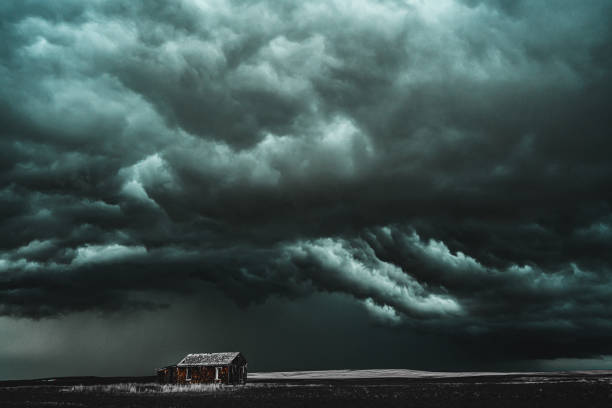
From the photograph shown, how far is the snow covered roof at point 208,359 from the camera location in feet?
223

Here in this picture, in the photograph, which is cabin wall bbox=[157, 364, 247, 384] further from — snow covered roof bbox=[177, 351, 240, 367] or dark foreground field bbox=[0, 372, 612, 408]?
dark foreground field bbox=[0, 372, 612, 408]

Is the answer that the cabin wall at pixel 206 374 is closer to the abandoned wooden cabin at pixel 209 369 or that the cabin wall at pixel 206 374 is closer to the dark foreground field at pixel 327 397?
the abandoned wooden cabin at pixel 209 369

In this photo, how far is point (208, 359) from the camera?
6925 centimetres

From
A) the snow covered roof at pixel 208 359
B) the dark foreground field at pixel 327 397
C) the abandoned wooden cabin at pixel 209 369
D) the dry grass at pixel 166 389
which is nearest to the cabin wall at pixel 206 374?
the abandoned wooden cabin at pixel 209 369

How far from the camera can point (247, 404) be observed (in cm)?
3516

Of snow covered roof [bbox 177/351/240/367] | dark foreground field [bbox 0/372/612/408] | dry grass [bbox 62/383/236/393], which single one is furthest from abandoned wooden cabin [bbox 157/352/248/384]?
dark foreground field [bbox 0/372/612/408]

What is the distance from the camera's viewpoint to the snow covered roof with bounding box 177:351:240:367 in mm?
67912

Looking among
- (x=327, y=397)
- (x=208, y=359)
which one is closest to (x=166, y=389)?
(x=208, y=359)

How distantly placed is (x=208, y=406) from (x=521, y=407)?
2068 centimetres

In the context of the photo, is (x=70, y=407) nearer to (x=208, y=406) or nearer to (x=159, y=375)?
(x=208, y=406)

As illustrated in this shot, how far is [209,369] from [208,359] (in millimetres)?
1602

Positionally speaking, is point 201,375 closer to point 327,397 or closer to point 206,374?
point 206,374

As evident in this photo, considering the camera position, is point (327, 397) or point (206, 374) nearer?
point (327, 397)

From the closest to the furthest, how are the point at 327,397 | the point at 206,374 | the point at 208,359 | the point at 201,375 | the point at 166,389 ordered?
the point at 327,397 < the point at 166,389 < the point at 206,374 < the point at 201,375 < the point at 208,359
